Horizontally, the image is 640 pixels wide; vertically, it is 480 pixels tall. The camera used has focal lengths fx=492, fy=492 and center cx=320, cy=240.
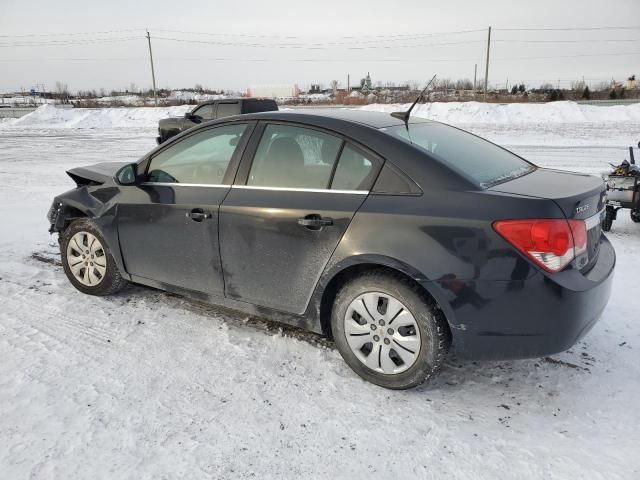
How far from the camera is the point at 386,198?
2811 millimetres

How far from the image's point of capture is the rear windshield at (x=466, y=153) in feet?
9.51

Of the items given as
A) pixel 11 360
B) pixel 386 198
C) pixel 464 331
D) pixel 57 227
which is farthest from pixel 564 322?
pixel 57 227

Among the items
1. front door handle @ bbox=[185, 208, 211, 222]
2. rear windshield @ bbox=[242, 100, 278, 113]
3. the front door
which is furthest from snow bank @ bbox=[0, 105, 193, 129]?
front door handle @ bbox=[185, 208, 211, 222]

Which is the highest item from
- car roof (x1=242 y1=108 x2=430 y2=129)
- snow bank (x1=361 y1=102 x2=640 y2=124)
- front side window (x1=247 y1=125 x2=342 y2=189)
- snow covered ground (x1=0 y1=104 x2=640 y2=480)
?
car roof (x1=242 y1=108 x2=430 y2=129)

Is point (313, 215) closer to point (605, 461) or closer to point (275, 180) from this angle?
point (275, 180)

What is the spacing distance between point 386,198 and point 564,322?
1.13 meters

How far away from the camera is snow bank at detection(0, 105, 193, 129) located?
104 ft

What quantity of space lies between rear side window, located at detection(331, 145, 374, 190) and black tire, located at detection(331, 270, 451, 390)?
0.53m

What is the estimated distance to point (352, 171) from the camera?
9.78 feet

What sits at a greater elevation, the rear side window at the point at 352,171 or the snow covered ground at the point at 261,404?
the rear side window at the point at 352,171

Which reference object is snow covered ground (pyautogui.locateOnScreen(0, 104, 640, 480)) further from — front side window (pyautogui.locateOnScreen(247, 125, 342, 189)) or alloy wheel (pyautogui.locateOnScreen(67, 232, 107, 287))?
front side window (pyautogui.locateOnScreen(247, 125, 342, 189))

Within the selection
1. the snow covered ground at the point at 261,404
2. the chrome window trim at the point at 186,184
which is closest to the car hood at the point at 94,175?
the chrome window trim at the point at 186,184

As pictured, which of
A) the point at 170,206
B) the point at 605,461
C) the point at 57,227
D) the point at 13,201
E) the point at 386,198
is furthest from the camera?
the point at 13,201

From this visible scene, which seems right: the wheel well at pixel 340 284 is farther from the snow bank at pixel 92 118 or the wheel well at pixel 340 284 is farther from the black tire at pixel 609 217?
the snow bank at pixel 92 118
